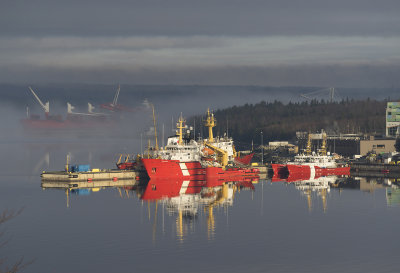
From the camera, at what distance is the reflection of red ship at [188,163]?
348ft

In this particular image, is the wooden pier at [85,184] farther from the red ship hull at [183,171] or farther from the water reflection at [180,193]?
the red ship hull at [183,171]

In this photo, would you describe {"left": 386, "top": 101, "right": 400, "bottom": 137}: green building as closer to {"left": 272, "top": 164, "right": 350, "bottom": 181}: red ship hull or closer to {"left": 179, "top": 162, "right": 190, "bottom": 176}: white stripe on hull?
{"left": 272, "top": 164, "right": 350, "bottom": 181}: red ship hull

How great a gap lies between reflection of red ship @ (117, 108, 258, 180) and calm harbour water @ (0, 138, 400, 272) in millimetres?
10441

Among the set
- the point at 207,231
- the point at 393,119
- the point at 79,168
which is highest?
the point at 393,119

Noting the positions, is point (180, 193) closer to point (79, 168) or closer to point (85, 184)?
point (85, 184)

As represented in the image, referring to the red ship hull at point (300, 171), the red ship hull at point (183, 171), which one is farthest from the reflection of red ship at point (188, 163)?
the red ship hull at point (300, 171)

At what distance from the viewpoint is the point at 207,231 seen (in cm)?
6488

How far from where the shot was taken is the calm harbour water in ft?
175

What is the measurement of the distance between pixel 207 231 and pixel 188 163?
1726 inches

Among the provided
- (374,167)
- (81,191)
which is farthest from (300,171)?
(81,191)

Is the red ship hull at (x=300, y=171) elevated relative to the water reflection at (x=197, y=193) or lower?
elevated

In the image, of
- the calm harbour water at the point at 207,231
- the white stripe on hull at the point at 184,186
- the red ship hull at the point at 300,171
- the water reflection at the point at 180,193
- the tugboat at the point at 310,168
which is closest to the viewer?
the calm harbour water at the point at 207,231

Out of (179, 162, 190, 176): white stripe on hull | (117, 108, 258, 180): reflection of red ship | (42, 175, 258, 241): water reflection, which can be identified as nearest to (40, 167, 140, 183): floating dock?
(42, 175, 258, 241): water reflection

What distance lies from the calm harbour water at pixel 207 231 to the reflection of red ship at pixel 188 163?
10441 mm
